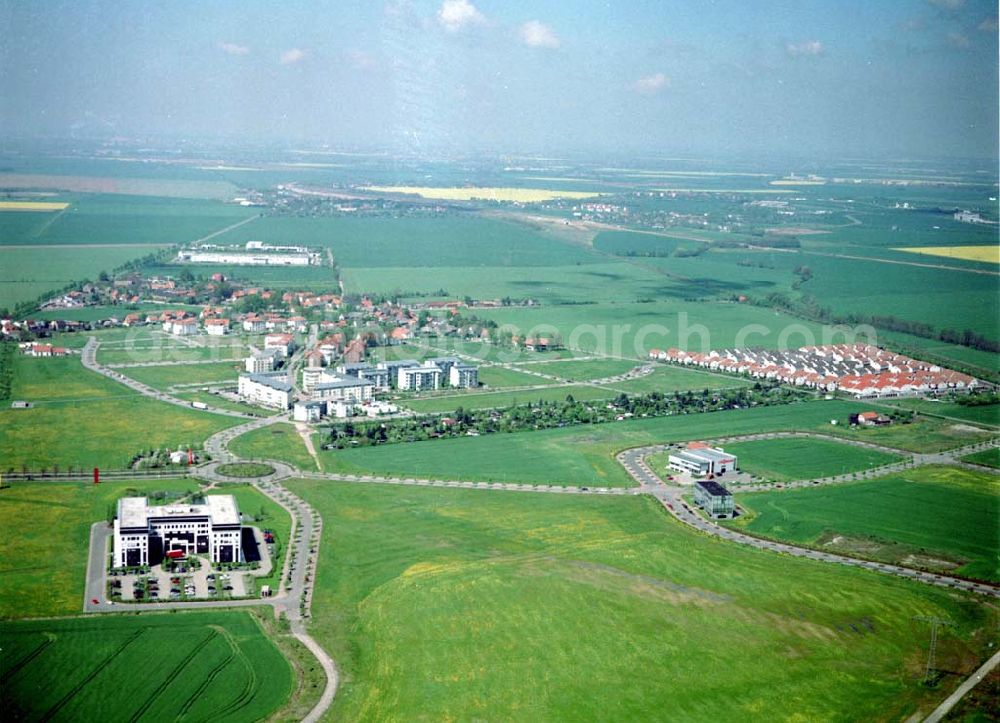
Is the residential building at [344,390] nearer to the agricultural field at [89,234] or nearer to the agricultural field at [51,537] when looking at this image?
the agricultural field at [51,537]

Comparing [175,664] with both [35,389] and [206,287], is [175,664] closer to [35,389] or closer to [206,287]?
[35,389]

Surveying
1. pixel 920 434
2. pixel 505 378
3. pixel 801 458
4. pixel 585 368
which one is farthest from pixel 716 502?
pixel 585 368

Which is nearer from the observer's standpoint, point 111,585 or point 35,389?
point 111,585

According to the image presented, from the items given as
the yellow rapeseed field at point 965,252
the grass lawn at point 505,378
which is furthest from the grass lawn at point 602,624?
the yellow rapeseed field at point 965,252

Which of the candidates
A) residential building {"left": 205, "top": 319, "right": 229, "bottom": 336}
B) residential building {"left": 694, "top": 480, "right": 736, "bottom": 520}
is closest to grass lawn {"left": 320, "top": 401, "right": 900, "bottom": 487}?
residential building {"left": 694, "top": 480, "right": 736, "bottom": 520}

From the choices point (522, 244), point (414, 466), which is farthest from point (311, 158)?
point (414, 466)

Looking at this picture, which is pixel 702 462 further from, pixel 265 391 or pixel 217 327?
pixel 217 327
